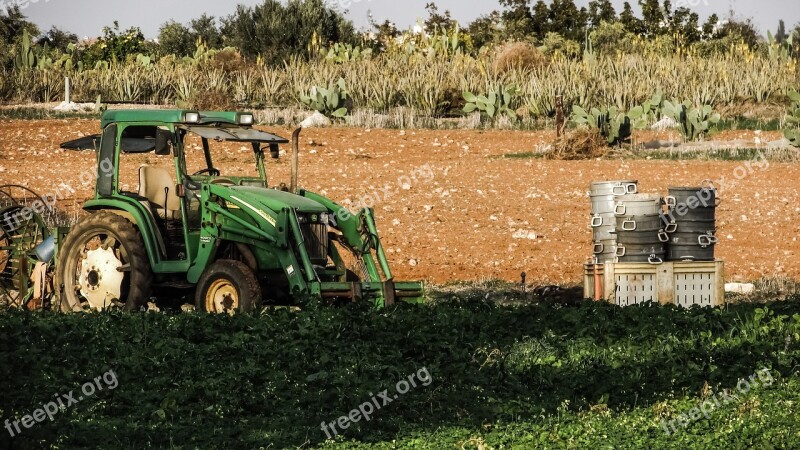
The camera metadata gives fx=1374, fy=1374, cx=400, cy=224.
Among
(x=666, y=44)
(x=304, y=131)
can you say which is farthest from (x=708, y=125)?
(x=666, y=44)

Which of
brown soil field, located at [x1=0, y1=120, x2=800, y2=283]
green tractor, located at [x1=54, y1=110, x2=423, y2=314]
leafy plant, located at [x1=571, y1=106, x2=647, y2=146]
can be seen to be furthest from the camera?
leafy plant, located at [x1=571, y1=106, x2=647, y2=146]

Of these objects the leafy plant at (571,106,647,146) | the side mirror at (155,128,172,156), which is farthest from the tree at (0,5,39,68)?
the side mirror at (155,128,172,156)

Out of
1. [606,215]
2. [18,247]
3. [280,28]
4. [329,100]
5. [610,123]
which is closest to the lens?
[606,215]

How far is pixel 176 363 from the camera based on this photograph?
33.0ft

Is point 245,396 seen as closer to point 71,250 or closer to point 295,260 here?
point 295,260

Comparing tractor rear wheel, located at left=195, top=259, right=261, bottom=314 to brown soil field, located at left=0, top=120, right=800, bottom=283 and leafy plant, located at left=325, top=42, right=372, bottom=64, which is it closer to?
brown soil field, located at left=0, top=120, right=800, bottom=283

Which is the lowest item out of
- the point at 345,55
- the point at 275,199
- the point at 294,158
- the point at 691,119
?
the point at 691,119

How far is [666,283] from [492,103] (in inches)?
664

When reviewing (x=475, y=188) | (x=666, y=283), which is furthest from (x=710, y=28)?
(x=666, y=283)

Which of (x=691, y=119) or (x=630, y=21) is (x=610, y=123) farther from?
(x=630, y=21)

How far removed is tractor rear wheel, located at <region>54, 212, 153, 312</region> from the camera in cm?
1270

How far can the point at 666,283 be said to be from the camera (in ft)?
43.4

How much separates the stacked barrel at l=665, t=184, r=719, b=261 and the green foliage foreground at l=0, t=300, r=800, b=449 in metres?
1.43

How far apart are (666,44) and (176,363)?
117 feet
